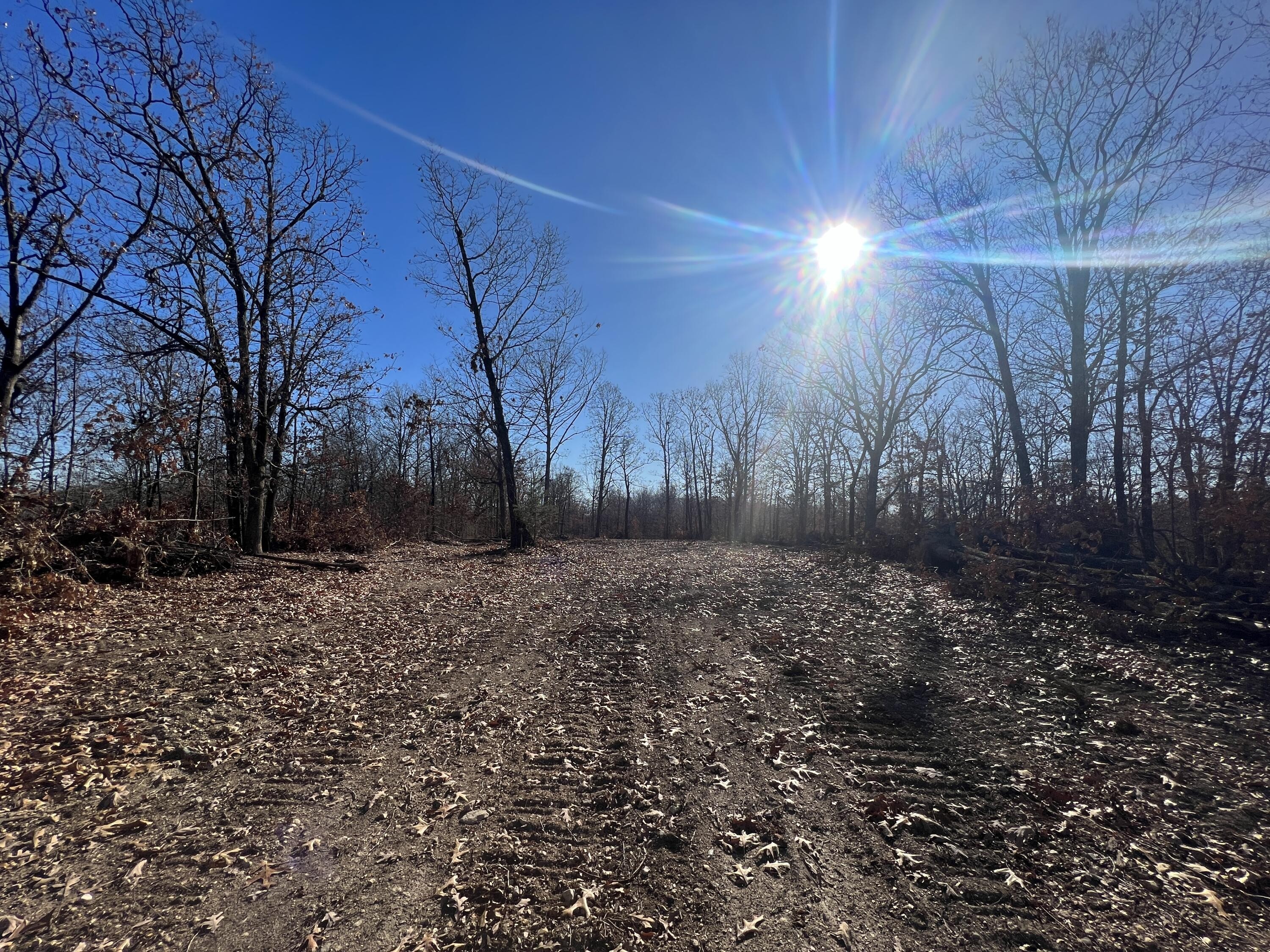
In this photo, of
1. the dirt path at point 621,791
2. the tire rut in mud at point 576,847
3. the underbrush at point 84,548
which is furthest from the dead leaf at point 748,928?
the underbrush at point 84,548

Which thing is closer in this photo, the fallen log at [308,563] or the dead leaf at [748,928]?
the dead leaf at [748,928]

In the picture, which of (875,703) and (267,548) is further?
(267,548)

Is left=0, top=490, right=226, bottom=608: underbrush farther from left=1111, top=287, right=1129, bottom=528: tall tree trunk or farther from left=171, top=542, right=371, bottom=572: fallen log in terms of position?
left=1111, top=287, right=1129, bottom=528: tall tree trunk

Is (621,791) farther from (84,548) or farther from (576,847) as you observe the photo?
(84,548)

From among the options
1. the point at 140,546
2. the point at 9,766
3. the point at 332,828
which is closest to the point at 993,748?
the point at 332,828

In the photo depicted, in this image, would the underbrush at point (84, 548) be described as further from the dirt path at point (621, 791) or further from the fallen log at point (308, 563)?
the fallen log at point (308, 563)

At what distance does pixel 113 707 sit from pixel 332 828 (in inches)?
129

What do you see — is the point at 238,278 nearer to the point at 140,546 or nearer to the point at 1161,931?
the point at 140,546

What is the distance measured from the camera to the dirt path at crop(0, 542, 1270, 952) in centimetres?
280

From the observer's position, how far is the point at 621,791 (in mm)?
4008

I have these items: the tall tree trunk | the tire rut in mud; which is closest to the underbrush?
the tire rut in mud

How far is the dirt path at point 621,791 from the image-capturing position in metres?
2.80

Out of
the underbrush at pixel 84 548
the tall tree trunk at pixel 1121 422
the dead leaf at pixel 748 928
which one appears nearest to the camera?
the dead leaf at pixel 748 928

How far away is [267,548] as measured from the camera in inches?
643
